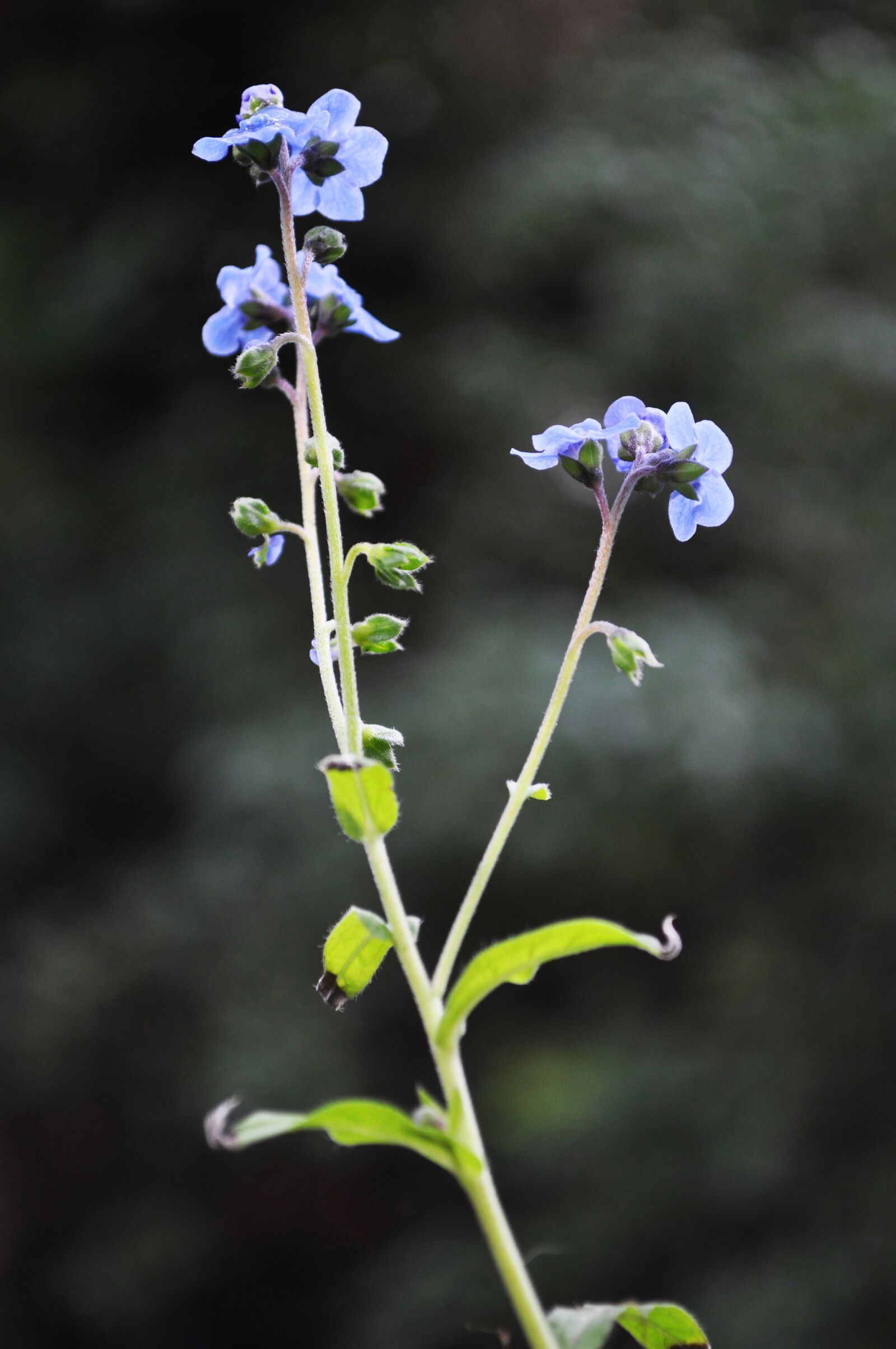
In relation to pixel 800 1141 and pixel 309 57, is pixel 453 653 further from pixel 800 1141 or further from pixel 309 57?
pixel 309 57

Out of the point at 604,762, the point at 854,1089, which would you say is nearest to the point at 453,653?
the point at 604,762

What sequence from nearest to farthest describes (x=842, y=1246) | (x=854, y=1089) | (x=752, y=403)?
1. (x=842, y=1246)
2. (x=854, y=1089)
3. (x=752, y=403)

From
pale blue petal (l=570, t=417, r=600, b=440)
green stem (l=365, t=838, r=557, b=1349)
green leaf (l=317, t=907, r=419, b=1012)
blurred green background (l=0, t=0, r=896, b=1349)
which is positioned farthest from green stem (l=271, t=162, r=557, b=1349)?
blurred green background (l=0, t=0, r=896, b=1349)

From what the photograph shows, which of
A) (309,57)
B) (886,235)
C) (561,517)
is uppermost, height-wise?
(309,57)

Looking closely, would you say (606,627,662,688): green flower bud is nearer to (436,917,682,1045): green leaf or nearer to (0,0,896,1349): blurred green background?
(436,917,682,1045): green leaf

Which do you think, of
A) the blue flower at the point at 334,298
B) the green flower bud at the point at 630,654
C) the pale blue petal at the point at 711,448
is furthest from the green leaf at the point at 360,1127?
the blue flower at the point at 334,298

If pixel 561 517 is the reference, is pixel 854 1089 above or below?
below

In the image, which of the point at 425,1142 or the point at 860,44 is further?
the point at 860,44

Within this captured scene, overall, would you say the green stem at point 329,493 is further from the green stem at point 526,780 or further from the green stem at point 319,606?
the green stem at point 526,780
